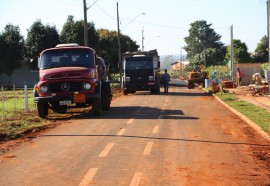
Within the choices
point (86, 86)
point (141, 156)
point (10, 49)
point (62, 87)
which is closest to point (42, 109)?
point (62, 87)

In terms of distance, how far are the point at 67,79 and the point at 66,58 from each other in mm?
1431

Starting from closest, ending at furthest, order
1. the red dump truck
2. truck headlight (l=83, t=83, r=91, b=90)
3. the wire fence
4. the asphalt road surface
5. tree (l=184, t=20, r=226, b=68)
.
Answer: the asphalt road surface < the red dump truck < truck headlight (l=83, t=83, r=91, b=90) < the wire fence < tree (l=184, t=20, r=226, b=68)

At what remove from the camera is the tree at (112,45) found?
2420 inches

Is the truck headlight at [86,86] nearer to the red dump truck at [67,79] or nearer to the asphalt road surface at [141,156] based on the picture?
the red dump truck at [67,79]

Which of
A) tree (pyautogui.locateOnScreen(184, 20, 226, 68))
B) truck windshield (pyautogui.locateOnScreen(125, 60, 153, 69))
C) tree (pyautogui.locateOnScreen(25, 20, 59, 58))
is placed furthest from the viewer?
tree (pyautogui.locateOnScreen(184, 20, 226, 68))

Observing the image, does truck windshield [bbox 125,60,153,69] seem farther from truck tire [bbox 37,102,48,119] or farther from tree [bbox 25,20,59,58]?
tree [bbox 25,20,59,58]

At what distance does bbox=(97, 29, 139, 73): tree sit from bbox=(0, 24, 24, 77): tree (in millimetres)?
10752

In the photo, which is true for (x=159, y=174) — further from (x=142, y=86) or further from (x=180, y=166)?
(x=142, y=86)

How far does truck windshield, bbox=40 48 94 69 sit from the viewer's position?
1723 centimetres

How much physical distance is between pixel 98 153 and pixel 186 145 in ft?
7.44

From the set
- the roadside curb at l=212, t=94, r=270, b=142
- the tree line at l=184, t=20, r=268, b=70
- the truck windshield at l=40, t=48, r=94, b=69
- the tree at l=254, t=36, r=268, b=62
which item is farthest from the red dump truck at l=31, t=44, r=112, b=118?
the tree line at l=184, t=20, r=268, b=70

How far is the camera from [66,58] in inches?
685

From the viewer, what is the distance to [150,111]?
62.0 ft

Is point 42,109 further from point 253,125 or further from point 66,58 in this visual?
point 253,125
